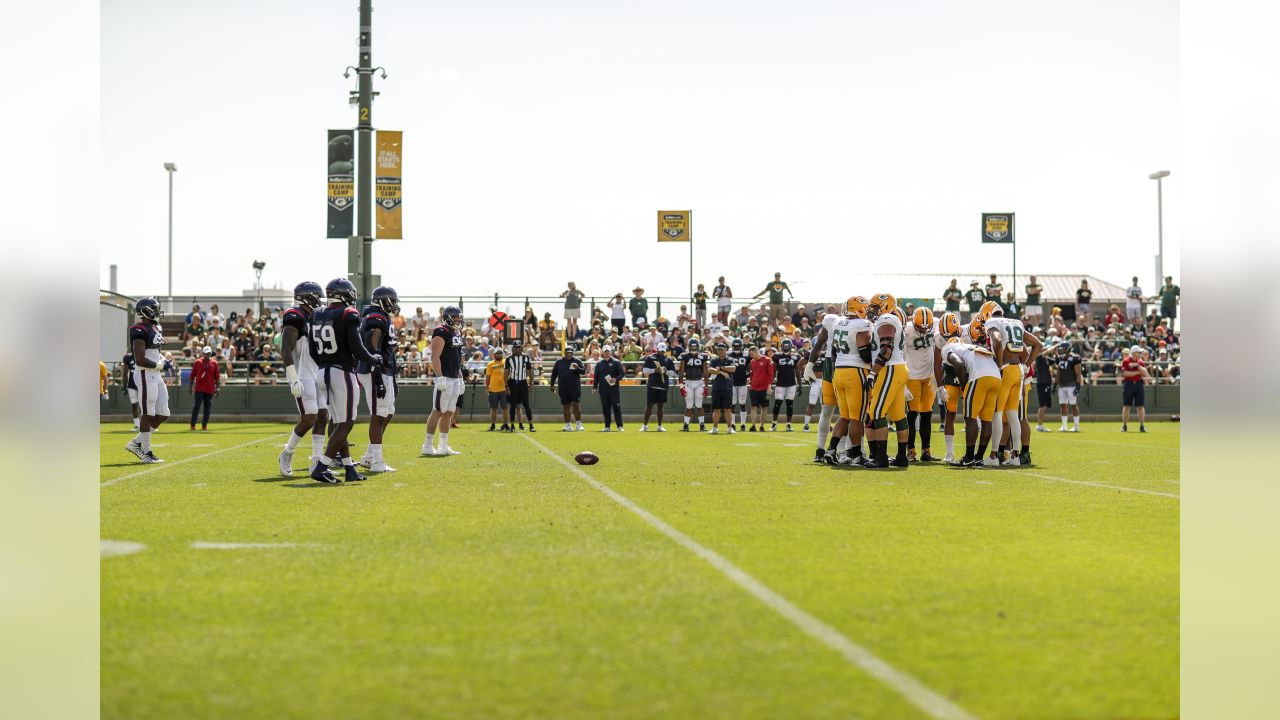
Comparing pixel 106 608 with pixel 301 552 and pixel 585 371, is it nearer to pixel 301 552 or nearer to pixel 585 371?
pixel 301 552

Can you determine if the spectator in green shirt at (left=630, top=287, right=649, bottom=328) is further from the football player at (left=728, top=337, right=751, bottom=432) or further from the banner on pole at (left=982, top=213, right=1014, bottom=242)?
the banner on pole at (left=982, top=213, right=1014, bottom=242)

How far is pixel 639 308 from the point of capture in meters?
36.4

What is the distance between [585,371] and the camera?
107 ft

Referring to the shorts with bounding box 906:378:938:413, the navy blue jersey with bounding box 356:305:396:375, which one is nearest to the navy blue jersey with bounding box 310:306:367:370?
the navy blue jersey with bounding box 356:305:396:375

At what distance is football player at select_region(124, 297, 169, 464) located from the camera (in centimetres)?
1527

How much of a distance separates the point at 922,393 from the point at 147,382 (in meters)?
10.4

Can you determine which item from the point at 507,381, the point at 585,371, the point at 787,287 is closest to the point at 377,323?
the point at 507,381

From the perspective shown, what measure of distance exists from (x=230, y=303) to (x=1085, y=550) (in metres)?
34.3

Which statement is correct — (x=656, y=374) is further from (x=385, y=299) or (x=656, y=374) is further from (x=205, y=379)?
(x=385, y=299)

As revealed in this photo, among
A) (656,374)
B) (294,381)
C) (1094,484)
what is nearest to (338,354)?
(294,381)

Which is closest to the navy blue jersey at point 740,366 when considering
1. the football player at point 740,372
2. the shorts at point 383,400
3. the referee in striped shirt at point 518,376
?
the football player at point 740,372

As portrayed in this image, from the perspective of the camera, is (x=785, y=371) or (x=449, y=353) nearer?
(x=449, y=353)

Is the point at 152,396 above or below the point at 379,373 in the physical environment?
below

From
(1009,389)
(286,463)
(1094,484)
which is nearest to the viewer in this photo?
(1094,484)
